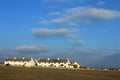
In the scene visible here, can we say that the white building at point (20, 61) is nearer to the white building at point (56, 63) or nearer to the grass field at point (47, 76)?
the white building at point (56, 63)

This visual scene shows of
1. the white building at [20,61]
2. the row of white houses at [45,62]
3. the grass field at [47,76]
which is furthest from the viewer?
the row of white houses at [45,62]

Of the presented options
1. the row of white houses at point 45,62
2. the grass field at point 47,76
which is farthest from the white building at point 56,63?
the grass field at point 47,76

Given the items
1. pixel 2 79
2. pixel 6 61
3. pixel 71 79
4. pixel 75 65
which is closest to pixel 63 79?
pixel 71 79

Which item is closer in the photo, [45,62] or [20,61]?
[20,61]

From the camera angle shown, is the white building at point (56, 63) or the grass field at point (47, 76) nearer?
the grass field at point (47, 76)

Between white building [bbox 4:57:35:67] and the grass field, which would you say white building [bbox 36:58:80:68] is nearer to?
white building [bbox 4:57:35:67]

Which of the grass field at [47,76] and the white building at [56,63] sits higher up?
the white building at [56,63]

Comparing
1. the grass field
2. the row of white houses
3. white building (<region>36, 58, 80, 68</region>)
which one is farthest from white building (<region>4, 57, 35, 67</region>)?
the grass field

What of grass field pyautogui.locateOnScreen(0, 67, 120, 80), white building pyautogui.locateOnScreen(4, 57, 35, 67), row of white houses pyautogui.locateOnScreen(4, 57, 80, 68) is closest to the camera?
grass field pyautogui.locateOnScreen(0, 67, 120, 80)

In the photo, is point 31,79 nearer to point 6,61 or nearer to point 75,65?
point 75,65

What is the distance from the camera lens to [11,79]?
42438 millimetres

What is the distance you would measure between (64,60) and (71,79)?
93499 mm

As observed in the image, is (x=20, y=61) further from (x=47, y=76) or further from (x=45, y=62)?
(x=47, y=76)

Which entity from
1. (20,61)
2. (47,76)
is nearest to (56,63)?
(20,61)
